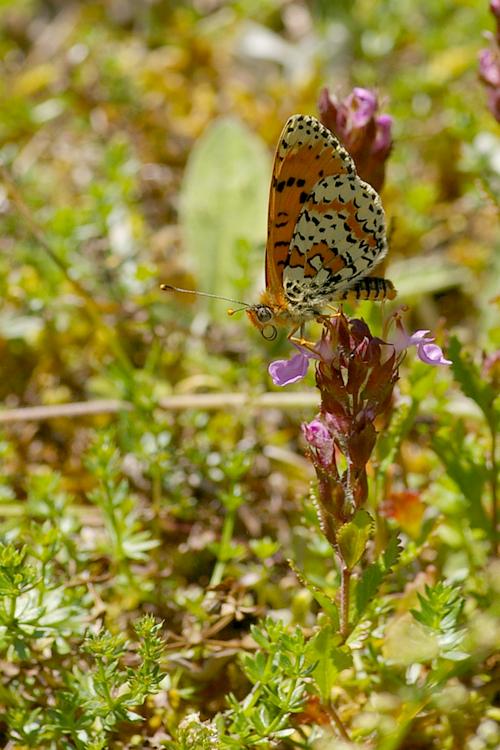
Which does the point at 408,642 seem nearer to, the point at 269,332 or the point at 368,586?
the point at 368,586

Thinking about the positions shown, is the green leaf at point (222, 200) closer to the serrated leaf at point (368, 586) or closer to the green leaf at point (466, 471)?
the green leaf at point (466, 471)

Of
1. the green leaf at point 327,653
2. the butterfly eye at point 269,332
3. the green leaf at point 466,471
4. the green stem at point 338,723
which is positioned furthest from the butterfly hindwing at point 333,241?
the green stem at point 338,723

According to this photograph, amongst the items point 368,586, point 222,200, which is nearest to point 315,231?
point 368,586

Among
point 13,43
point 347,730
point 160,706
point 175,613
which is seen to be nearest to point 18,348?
point 175,613

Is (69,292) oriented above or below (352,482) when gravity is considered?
below

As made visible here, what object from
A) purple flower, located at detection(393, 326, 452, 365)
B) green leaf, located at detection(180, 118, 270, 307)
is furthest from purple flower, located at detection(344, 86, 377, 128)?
green leaf, located at detection(180, 118, 270, 307)

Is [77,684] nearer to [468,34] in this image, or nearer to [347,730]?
[347,730]

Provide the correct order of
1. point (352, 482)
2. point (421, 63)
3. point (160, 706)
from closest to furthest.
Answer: point (352, 482) < point (160, 706) < point (421, 63)
